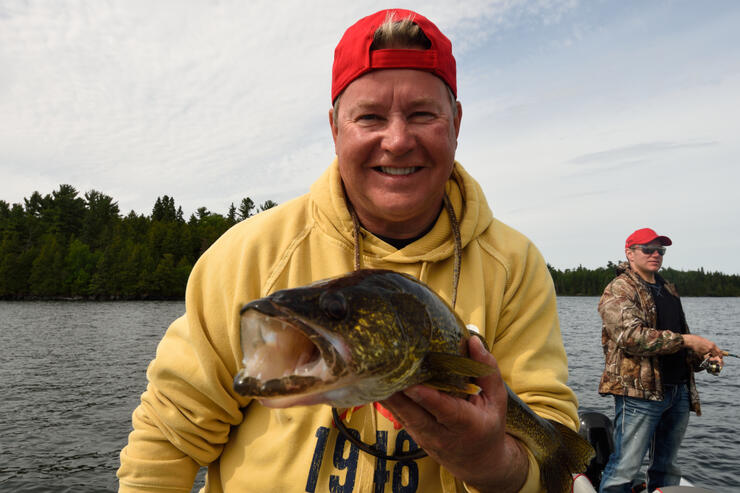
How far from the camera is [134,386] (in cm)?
2248

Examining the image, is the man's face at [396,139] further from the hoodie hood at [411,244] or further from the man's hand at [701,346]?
the man's hand at [701,346]

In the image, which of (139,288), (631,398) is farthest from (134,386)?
(139,288)

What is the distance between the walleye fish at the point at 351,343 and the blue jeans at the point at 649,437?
→ 5.90 meters

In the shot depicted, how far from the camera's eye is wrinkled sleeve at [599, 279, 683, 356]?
661cm

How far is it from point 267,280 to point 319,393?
43.4 inches

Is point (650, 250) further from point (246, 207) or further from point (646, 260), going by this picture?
point (246, 207)

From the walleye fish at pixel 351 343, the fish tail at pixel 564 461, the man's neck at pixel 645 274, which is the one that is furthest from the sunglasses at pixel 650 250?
the walleye fish at pixel 351 343

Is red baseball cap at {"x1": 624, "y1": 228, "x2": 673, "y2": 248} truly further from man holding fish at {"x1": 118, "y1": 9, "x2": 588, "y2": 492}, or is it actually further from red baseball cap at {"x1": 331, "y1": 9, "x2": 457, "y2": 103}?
red baseball cap at {"x1": 331, "y1": 9, "x2": 457, "y2": 103}

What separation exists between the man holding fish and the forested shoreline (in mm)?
99933

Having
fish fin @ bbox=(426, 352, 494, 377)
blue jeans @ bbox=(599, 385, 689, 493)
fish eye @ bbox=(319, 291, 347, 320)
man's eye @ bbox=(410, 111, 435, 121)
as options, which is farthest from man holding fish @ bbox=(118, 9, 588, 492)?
blue jeans @ bbox=(599, 385, 689, 493)

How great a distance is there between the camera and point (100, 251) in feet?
345

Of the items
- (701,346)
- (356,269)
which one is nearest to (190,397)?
(356,269)

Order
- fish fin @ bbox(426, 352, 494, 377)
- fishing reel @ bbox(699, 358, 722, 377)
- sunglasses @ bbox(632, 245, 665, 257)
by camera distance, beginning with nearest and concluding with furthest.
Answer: fish fin @ bbox(426, 352, 494, 377), fishing reel @ bbox(699, 358, 722, 377), sunglasses @ bbox(632, 245, 665, 257)

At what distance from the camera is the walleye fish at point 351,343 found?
1.57 meters
